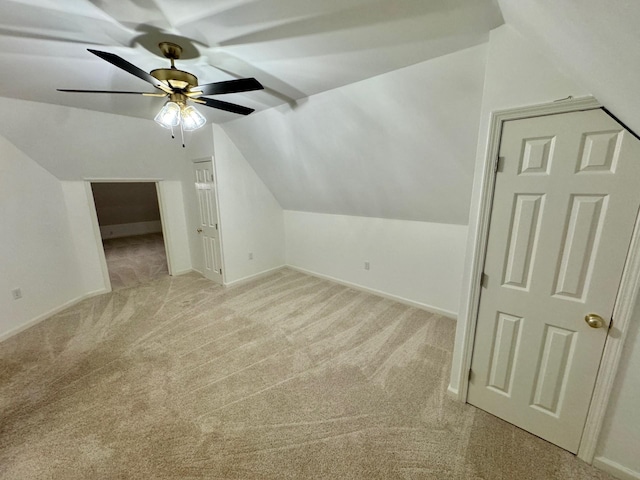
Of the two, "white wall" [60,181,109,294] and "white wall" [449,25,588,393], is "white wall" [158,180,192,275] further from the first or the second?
"white wall" [449,25,588,393]

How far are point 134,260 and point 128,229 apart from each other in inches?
130

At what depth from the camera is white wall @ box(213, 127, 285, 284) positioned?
3.94 m

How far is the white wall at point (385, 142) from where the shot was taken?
194 centimetres

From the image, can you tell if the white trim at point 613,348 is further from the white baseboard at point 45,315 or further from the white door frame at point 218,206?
the white baseboard at point 45,315

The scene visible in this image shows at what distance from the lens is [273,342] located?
278cm

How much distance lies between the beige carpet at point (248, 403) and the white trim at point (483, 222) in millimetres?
425

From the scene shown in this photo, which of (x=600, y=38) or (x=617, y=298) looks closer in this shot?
(x=600, y=38)

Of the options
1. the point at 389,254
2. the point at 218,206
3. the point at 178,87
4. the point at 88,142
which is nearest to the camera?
the point at 178,87

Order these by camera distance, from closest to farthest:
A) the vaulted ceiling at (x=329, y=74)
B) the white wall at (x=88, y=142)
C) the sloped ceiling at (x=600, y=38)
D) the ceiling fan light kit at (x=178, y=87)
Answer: the sloped ceiling at (x=600, y=38) → the vaulted ceiling at (x=329, y=74) → the ceiling fan light kit at (x=178, y=87) → the white wall at (x=88, y=142)

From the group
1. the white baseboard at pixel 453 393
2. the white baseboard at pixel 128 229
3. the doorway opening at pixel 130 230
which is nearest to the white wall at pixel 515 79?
the white baseboard at pixel 453 393

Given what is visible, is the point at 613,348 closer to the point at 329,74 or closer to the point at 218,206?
the point at 329,74

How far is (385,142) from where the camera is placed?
254 centimetres

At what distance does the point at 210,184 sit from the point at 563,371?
4.33 metres

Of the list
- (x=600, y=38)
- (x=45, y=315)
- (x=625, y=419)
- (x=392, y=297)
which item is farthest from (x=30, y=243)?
(x=625, y=419)
